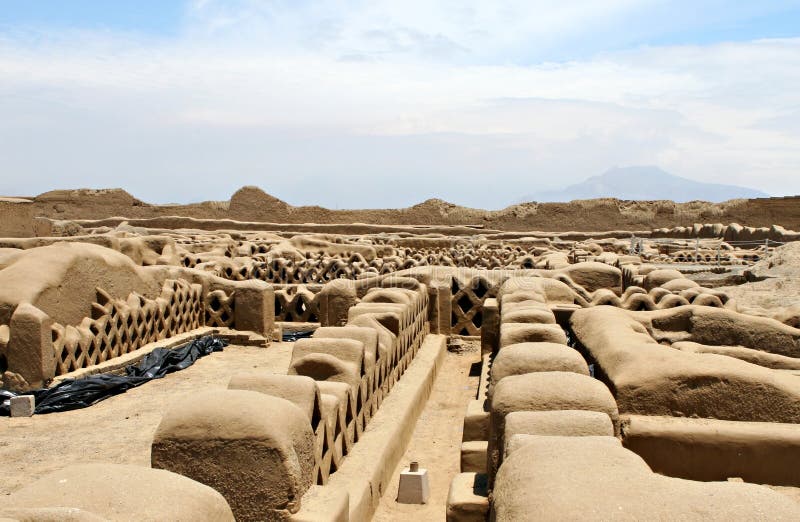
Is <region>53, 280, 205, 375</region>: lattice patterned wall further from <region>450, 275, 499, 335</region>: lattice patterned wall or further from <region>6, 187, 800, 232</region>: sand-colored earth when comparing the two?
<region>6, 187, 800, 232</region>: sand-colored earth

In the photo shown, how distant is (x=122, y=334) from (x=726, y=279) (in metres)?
11.0

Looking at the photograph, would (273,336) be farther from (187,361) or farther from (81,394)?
(81,394)

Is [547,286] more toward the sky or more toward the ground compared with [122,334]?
more toward the sky

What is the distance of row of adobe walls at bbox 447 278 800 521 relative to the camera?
218cm

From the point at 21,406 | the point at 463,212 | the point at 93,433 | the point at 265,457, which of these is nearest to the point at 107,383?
the point at 21,406

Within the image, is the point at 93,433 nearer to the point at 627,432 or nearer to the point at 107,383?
the point at 107,383

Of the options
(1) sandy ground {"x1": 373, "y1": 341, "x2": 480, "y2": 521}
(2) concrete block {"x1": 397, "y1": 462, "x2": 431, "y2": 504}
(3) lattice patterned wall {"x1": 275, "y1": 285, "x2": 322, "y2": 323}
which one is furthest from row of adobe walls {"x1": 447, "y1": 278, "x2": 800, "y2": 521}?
(3) lattice patterned wall {"x1": 275, "y1": 285, "x2": 322, "y2": 323}

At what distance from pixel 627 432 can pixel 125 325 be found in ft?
26.5

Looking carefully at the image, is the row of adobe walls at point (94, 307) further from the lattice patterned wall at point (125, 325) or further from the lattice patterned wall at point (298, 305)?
the lattice patterned wall at point (298, 305)

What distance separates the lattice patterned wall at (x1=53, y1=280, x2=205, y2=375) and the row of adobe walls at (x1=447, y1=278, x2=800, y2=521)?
5676 mm

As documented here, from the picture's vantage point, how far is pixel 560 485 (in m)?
2.32

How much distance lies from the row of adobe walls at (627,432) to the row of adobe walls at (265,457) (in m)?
0.86

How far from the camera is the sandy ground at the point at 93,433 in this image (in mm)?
6098

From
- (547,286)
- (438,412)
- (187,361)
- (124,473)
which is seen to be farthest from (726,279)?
(124,473)
